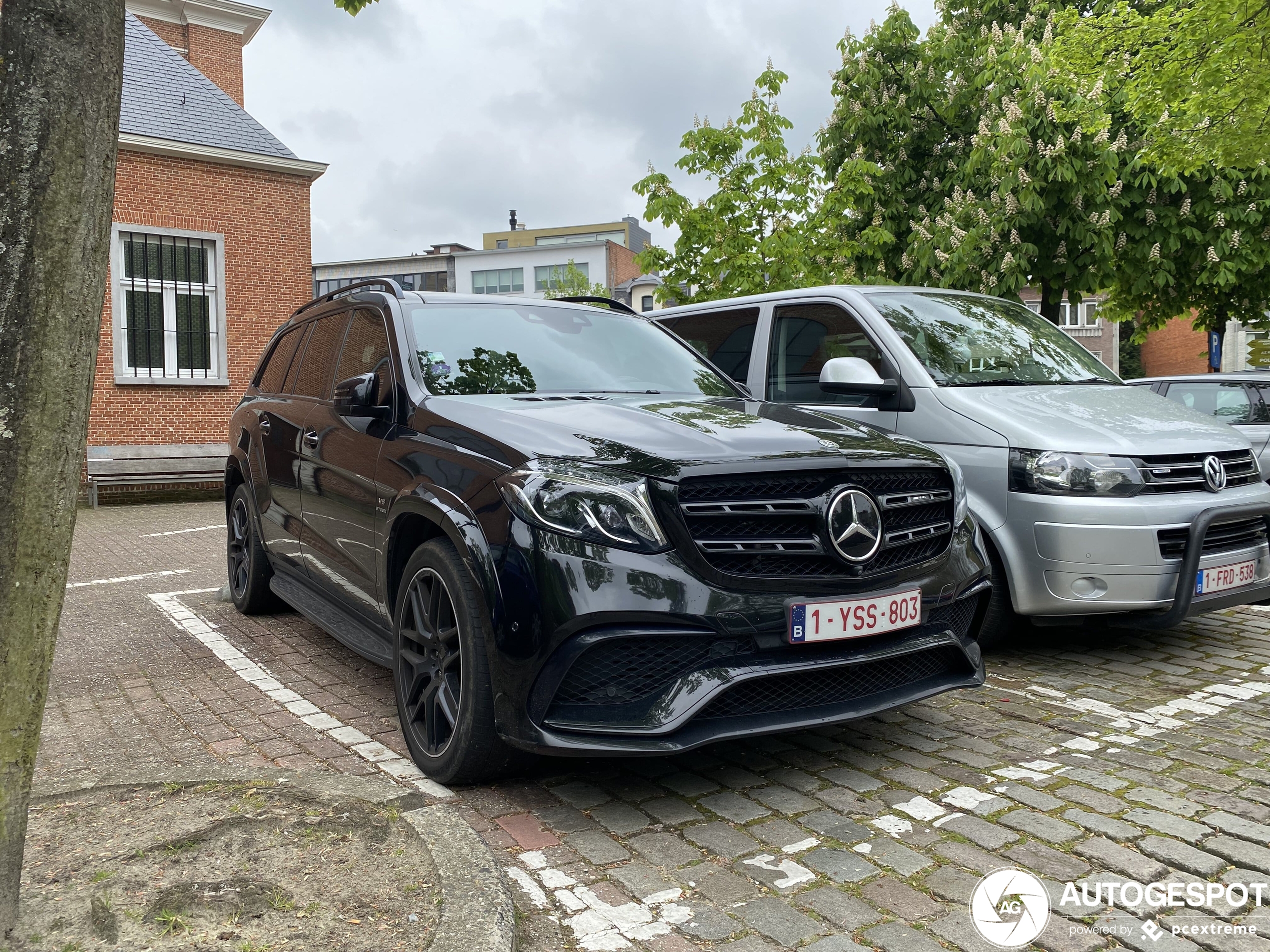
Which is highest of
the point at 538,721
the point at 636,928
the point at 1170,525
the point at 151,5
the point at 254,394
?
the point at 151,5

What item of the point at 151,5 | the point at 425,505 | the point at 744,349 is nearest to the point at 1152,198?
the point at 744,349

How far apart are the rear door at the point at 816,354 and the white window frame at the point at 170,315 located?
12.6 metres

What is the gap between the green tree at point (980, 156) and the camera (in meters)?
13.9

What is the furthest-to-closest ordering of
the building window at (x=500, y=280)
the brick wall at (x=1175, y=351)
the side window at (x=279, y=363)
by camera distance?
the building window at (x=500, y=280)
the brick wall at (x=1175, y=351)
the side window at (x=279, y=363)

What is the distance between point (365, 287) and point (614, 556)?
103 inches

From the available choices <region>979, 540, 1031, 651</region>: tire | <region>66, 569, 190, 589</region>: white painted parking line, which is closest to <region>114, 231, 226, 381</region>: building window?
<region>66, 569, 190, 589</region>: white painted parking line

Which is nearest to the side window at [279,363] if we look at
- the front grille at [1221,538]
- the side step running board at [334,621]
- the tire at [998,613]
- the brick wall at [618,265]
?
the side step running board at [334,621]

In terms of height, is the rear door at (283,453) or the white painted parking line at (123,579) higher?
the rear door at (283,453)

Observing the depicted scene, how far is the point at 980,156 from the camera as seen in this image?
1454 centimetres

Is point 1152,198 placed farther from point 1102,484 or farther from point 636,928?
point 636,928

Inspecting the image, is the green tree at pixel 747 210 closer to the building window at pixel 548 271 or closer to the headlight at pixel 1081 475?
the headlight at pixel 1081 475

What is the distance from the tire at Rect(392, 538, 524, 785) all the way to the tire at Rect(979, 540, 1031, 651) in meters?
2.70

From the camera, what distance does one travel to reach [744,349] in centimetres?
671

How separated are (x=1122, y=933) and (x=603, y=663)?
59.8 inches
